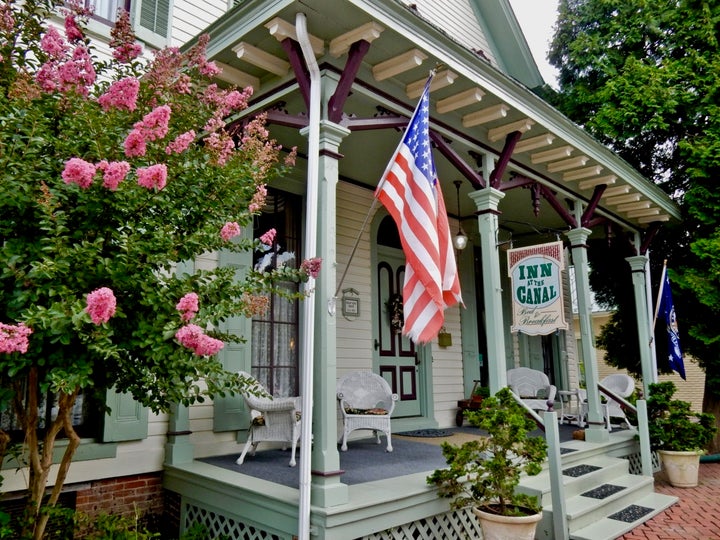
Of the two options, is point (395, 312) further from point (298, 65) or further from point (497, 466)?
point (298, 65)

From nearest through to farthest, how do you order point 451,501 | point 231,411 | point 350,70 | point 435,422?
1. point 350,70
2. point 451,501
3. point 231,411
4. point 435,422

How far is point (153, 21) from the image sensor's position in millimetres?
5031

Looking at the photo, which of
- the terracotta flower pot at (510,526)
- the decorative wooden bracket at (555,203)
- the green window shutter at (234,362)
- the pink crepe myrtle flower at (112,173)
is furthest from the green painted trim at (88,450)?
the decorative wooden bracket at (555,203)

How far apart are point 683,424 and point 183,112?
6.26m

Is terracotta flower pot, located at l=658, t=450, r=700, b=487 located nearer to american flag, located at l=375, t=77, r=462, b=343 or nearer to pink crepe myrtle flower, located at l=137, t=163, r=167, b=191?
american flag, located at l=375, t=77, r=462, b=343

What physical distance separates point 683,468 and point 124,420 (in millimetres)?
5998

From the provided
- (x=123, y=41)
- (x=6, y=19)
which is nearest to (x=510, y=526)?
(x=123, y=41)

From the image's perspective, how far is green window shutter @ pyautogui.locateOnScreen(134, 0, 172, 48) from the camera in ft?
16.2

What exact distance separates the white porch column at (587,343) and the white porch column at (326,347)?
3.77 meters

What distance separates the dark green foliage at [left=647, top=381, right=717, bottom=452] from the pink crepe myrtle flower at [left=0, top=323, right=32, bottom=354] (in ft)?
21.6

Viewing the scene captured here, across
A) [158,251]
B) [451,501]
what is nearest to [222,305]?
[158,251]

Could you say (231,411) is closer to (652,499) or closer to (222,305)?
(222,305)

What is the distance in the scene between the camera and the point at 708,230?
26.7 feet

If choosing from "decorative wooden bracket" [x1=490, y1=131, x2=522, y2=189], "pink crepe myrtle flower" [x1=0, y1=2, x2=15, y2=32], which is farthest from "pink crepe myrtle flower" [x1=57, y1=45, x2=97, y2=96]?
"decorative wooden bracket" [x1=490, y1=131, x2=522, y2=189]
